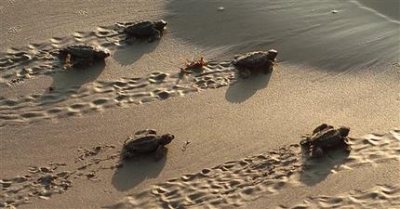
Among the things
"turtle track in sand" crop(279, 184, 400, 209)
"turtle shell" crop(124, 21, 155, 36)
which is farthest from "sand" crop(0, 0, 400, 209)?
"turtle shell" crop(124, 21, 155, 36)

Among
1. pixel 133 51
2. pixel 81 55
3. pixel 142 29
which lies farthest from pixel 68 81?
pixel 142 29

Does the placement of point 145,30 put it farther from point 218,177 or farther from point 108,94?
point 218,177

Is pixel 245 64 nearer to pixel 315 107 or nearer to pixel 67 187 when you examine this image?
pixel 315 107

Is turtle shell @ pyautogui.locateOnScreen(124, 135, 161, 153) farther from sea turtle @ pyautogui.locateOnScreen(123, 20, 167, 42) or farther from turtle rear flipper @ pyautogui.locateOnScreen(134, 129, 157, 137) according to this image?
sea turtle @ pyautogui.locateOnScreen(123, 20, 167, 42)

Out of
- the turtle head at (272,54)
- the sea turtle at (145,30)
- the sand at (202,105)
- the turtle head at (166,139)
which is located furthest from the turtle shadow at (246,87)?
the sea turtle at (145,30)

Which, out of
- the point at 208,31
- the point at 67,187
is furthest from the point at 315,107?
the point at 67,187

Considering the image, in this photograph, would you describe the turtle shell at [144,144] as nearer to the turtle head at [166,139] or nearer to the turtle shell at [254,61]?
the turtle head at [166,139]
